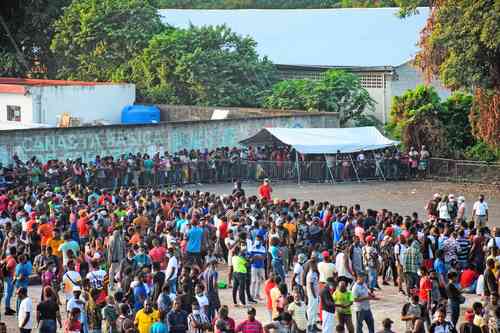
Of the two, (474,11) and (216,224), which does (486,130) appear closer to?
(474,11)

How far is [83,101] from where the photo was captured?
157 feet

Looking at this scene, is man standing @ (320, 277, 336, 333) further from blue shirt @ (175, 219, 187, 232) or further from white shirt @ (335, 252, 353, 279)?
blue shirt @ (175, 219, 187, 232)

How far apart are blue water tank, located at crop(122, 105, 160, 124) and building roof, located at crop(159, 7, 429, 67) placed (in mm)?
8262

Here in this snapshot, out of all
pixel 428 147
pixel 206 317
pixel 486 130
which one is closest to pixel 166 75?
pixel 428 147

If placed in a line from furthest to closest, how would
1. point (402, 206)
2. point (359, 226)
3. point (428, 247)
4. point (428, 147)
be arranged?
point (428, 147), point (402, 206), point (359, 226), point (428, 247)

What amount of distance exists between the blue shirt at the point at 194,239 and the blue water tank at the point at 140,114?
24712 mm

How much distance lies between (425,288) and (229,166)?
63.9 ft

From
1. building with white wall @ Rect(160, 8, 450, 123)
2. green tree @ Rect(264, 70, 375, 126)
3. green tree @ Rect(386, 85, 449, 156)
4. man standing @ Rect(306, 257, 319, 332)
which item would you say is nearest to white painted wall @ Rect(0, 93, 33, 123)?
green tree @ Rect(264, 70, 375, 126)

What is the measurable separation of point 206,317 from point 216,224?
794 centimetres

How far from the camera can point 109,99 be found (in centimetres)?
4916

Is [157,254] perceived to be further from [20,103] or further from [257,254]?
[20,103]

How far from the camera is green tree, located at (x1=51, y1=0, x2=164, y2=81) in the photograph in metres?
54.9

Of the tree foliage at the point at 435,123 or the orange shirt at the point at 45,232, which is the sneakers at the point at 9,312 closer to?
the orange shirt at the point at 45,232

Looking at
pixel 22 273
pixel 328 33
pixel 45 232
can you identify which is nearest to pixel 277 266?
pixel 22 273
